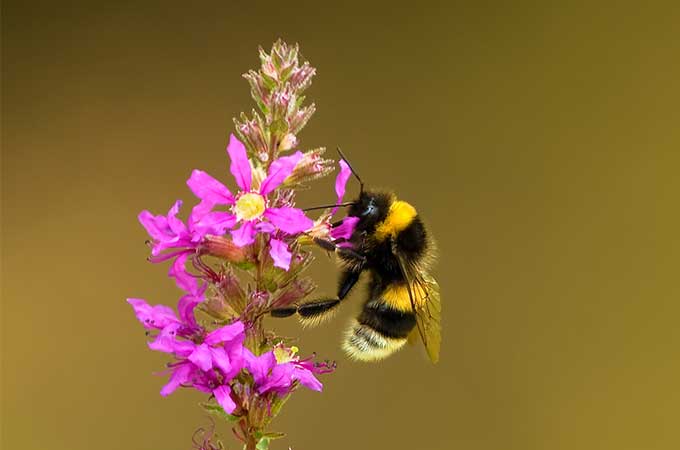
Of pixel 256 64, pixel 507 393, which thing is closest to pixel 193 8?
pixel 256 64

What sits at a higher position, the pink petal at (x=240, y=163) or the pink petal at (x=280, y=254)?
the pink petal at (x=240, y=163)

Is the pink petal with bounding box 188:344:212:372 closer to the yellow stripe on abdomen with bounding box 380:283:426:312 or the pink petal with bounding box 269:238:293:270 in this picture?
the pink petal with bounding box 269:238:293:270

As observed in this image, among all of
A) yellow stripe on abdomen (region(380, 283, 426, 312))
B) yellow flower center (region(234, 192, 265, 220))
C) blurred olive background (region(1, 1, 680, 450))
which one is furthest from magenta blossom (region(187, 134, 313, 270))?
blurred olive background (region(1, 1, 680, 450))

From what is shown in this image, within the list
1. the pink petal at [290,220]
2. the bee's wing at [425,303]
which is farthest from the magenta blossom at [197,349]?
the bee's wing at [425,303]

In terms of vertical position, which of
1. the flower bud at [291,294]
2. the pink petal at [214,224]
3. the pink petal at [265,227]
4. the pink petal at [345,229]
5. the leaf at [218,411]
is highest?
the pink petal at [345,229]

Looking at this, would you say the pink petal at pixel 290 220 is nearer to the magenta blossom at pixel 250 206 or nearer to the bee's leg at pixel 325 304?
the magenta blossom at pixel 250 206

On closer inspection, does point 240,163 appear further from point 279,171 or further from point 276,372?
point 276,372
